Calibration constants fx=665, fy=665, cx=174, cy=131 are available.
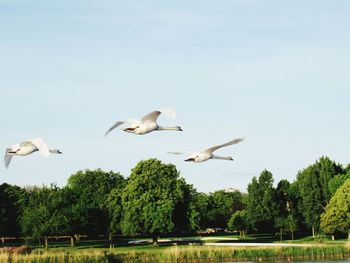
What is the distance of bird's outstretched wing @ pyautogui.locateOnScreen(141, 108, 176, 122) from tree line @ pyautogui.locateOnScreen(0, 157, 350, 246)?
5348cm

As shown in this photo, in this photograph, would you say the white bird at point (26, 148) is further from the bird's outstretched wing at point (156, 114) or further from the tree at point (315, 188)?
the tree at point (315, 188)

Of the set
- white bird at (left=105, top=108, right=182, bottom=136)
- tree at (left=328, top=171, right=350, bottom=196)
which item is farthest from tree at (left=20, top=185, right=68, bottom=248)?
white bird at (left=105, top=108, right=182, bottom=136)

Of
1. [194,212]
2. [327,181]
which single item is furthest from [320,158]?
[194,212]

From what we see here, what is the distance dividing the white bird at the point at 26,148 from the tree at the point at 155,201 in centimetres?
5136

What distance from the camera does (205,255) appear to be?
167 ft

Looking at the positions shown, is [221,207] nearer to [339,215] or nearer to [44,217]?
[339,215]

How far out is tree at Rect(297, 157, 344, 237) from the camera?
87.2m

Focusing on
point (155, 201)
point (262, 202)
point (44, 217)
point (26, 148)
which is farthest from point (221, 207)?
point (26, 148)

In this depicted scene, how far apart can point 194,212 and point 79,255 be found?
33.0 metres

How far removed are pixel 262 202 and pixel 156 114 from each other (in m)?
74.0

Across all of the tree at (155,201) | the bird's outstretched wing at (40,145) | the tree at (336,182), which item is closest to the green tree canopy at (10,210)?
the tree at (155,201)

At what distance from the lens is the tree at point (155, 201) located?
7600cm

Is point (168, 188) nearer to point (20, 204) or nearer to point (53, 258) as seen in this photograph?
point (20, 204)

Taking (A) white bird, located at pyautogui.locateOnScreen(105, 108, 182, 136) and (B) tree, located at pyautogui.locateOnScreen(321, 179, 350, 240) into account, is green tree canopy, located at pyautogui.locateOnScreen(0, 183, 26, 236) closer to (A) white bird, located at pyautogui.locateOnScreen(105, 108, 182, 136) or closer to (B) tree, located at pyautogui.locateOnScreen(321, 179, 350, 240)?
(B) tree, located at pyautogui.locateOnScreen(321, 179, 350, 240)
